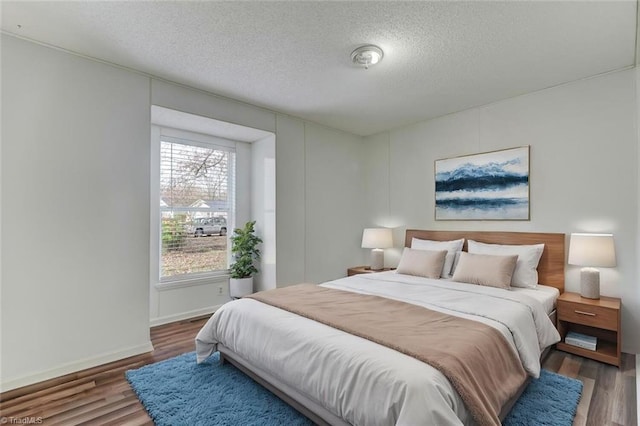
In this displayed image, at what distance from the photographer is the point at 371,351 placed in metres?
1.67

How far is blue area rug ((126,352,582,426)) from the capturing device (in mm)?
1936

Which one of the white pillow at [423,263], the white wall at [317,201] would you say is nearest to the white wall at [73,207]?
the white wall at [317,201]

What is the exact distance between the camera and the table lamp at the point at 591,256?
273cm

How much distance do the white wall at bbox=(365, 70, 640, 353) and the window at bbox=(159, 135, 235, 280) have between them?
9.24 ft

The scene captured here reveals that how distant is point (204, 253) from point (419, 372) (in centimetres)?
341

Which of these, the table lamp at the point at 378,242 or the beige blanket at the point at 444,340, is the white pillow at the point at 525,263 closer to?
the beige blanket at the point at 444,340

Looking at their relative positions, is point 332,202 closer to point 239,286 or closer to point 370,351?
point 239,286

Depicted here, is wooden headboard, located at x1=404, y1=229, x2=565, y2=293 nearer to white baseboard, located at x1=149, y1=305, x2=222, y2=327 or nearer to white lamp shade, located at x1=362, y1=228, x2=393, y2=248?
white lamp shade, located at x1=362, y1=228, x2=393, y2=248

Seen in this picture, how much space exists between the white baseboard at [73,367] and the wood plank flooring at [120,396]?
0.05m

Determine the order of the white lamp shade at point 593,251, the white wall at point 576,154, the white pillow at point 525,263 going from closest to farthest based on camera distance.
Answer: the white lamp shade at point 593,251
the white wall at point 576,154
the white pillow at point 525,263

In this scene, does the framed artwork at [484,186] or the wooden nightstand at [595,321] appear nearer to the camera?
the wooden nightstand at [595,321]

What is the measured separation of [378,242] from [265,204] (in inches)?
Result: 65.2

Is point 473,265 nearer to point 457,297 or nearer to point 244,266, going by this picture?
point 457,297

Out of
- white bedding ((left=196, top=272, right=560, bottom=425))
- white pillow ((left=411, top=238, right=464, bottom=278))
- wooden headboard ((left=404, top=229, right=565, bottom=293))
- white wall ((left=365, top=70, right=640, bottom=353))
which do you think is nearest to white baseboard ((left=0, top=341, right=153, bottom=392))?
white bedding ((left=196, top=272, right=560, bottom=425))
